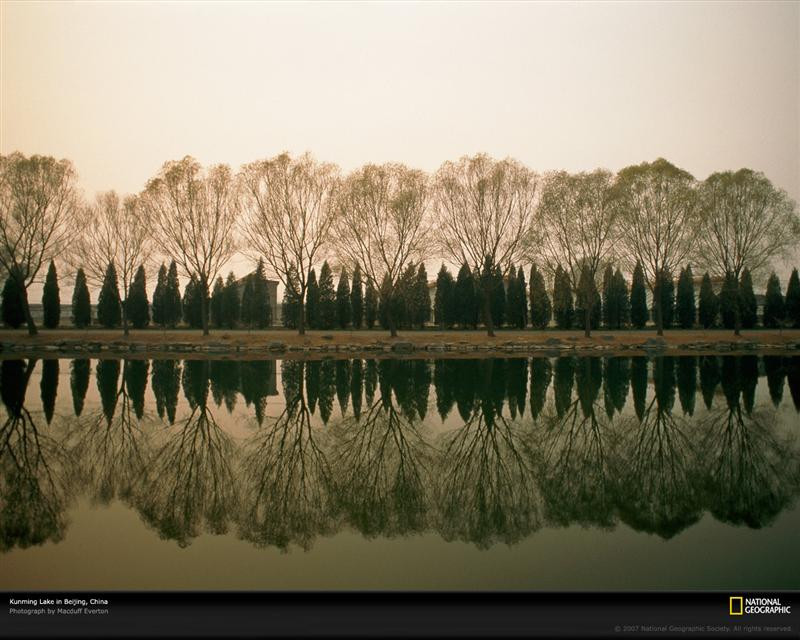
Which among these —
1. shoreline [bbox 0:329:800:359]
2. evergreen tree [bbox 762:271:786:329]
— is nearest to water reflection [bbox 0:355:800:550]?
shoreline [bbox 0:329:800:359]

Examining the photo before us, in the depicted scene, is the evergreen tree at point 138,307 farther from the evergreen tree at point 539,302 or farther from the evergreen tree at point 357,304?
the evergreen tree at point 539,302

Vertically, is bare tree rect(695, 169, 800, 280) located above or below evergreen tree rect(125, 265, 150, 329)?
above

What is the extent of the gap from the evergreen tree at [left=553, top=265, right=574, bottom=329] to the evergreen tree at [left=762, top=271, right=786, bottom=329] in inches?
633

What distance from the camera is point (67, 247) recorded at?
3622 centimetres

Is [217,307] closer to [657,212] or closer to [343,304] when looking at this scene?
[343,304]

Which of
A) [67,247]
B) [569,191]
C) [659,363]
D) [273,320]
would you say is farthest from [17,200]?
[659,363]

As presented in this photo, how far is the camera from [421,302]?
51.6m

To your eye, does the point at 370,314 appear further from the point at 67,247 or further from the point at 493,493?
the point at 493,493

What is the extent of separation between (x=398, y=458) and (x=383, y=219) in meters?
27.6

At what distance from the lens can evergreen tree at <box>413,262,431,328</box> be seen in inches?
2024

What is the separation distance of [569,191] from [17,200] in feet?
108

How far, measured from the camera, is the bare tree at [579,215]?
35.5 metres

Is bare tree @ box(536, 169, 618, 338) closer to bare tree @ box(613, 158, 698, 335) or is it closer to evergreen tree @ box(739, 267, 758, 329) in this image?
bare tree @ box(613, 158, 698, 335)

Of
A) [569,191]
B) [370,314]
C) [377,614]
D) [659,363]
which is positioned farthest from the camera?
[370,314]
